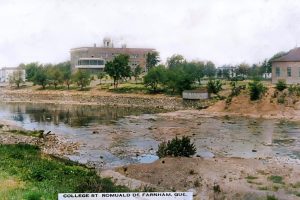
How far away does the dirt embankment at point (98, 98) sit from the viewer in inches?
2387

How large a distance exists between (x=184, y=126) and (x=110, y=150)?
1275 centimetres

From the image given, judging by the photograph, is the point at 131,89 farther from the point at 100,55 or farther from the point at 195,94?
the point at 100,55

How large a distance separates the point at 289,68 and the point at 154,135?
1128 inches

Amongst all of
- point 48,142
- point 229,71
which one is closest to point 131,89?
point 229,71

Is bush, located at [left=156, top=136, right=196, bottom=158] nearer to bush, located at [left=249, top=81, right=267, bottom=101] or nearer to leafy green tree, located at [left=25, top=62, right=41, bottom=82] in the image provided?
bush, located at [left=249, top=81, right=267, bottom=101]

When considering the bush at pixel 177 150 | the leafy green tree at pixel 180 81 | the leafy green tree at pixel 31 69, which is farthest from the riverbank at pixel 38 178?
the leafy green tree at pixel 31 69

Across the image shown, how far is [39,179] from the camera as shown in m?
14.6

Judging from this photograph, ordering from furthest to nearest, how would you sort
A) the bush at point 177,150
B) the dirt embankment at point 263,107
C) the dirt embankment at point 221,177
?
the dirt embankment at point 263,107
the bush at point 177,150
the dirt embankment at point 221,177

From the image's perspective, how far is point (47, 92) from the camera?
85.9 metres

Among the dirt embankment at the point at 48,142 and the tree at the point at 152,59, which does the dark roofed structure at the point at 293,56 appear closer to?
the dirt embankment at the point at 48,142

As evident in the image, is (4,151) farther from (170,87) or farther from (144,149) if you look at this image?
(170,87)

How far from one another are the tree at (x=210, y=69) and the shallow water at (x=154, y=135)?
38309 mm

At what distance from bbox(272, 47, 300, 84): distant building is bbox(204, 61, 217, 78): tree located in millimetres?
28577

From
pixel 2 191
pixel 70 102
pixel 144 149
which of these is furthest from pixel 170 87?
pixel 2 191
